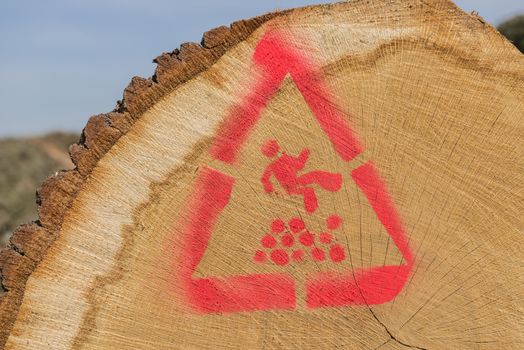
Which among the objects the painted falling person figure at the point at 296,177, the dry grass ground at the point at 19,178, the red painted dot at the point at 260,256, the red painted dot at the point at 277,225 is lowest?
the dry grass ground at the point at 19,178

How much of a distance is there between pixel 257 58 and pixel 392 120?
39 centimetres

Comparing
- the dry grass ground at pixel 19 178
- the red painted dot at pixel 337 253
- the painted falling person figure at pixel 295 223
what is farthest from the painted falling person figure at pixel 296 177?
the dry grass ground at pixel 19 178

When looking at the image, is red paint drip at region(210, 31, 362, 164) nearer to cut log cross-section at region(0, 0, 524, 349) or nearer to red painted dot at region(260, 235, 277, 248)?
cut log cross-section at region(0, 0, 524, 349)

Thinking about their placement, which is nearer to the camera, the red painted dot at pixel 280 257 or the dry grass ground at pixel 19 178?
the red painted dot at pixel 280 257

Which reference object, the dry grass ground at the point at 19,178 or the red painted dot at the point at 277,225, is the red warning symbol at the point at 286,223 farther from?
the dry grass ground at the point at 19,178

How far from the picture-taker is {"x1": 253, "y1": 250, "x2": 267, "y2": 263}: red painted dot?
2092 mm

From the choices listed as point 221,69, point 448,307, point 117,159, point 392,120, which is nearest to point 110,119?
point 117,159

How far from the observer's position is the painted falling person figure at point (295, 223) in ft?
6.87

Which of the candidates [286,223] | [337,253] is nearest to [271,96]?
[286,223]

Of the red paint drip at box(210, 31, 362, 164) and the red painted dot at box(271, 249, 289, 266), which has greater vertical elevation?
the red paint drip at box(210, 31, 362, 164)

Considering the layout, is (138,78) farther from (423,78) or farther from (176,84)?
(423,78)

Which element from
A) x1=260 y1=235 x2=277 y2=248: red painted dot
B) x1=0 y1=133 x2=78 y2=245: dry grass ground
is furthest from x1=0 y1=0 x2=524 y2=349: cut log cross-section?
x1=0 y1=133 x2=78 y2=245: dry grass ground

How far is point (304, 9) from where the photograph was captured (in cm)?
218

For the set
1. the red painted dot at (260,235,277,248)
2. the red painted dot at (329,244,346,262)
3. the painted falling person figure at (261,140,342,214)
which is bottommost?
the red painted dot at (329,244,346,262)
